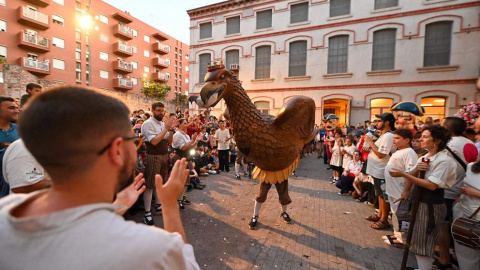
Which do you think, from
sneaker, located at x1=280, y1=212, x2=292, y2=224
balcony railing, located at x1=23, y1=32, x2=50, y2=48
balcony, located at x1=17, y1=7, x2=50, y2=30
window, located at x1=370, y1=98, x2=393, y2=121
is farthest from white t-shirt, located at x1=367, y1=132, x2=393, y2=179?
balcony, located at x1=17, y1=7, x2=50, y2=30

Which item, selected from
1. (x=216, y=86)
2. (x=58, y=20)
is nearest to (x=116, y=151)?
(x=216, y=86)

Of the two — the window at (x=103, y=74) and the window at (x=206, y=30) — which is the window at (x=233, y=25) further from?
the window at (x=103, y=74)

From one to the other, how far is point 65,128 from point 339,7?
16.5 meters

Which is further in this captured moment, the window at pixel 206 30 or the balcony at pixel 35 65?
the balcony at pixel 35 65

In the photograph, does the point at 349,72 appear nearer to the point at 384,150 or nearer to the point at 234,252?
the point at 384,150

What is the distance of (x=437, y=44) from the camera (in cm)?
1163

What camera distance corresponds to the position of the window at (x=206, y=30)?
1716 centimetres

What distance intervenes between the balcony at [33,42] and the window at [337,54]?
2510 centimetres

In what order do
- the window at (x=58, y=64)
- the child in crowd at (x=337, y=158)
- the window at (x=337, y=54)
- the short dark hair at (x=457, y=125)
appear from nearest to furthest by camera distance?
1. the short dark hair at (x=457, y=125)
2. the child in crowd at (x=337, y=158)
3. the window at (x=337, y=54)
4. the window at (x=58, y=64)

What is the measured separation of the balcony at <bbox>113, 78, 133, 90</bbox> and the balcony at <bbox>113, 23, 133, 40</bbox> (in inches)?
226

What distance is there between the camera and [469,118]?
5.08 meters

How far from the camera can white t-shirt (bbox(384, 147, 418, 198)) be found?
3082 mm

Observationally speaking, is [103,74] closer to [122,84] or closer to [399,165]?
[122,84]

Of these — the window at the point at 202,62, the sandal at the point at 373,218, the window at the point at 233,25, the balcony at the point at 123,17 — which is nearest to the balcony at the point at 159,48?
the balcony at the point at 123,17
